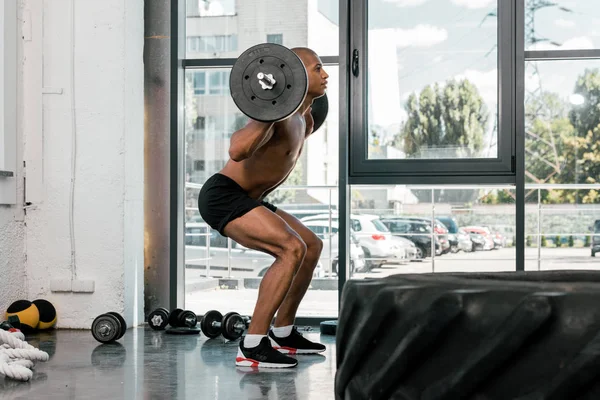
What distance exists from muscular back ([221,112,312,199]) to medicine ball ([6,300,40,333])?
1.48 metres

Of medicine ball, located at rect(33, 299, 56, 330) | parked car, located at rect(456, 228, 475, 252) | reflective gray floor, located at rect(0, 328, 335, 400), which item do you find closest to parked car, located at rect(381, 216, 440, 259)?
parked car, located at rect(456, 228, 475, 252)

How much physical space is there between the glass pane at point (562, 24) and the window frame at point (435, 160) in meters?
0.91

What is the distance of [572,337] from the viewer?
676mm

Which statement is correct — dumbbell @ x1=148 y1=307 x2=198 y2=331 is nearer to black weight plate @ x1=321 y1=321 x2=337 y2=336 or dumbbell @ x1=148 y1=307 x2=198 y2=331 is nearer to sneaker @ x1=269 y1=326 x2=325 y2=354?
black weight plate @ x1=321 y1=321 x2=337 y2=336

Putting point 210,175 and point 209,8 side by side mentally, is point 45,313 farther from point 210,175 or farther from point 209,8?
point 209,8

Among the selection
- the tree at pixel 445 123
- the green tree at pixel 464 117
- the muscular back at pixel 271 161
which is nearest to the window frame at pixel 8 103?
the muscular back at pixel 271 161

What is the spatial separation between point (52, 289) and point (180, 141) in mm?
1047

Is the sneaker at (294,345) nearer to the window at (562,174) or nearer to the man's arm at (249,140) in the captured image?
the man's arm at (249,140)

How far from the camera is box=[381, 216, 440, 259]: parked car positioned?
4.39 metres

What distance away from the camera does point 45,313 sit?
3.98m

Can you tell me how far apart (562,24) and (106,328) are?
10.6 feet

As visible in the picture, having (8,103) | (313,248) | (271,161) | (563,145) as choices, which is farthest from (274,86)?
(563,145)

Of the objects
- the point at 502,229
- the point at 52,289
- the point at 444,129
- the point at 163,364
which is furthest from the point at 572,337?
the point at 502,229

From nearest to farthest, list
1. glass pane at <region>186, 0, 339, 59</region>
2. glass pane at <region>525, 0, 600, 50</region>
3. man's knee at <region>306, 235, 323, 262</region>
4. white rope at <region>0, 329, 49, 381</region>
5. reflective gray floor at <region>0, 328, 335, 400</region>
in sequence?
reflective gray floor at <region>0, 328, 335, 400</region> → white rope at <region>0, 329, 49, 381</region> → man's knee at <region>306, 235, 323, 262</region> → glass pane at <region>186, 0, 339, 59</region> → glass pane at <region>525, 0, 600, 50</region>
